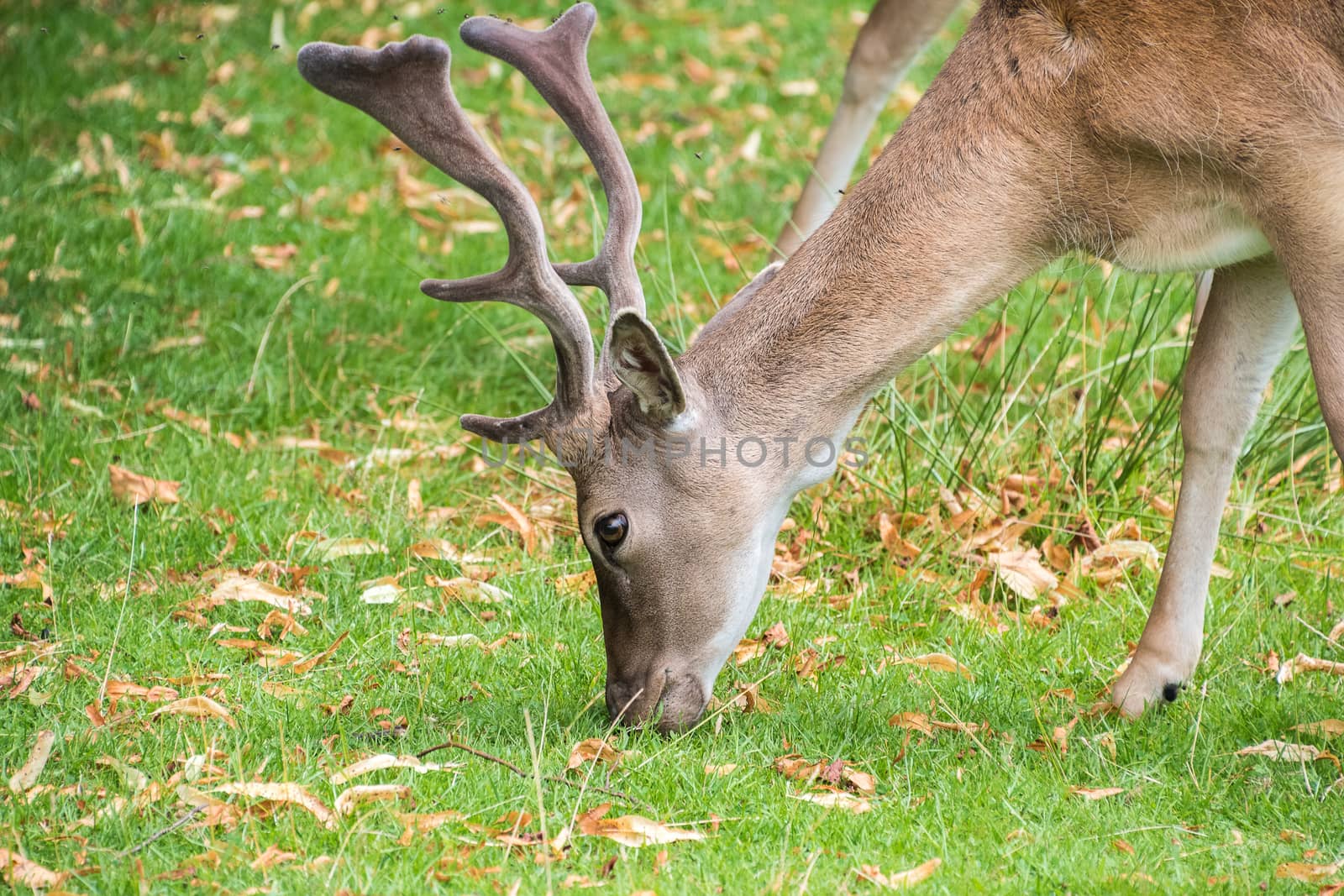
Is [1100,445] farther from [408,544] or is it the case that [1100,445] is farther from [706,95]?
[706,95]

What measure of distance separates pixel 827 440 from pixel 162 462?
301 centimetres

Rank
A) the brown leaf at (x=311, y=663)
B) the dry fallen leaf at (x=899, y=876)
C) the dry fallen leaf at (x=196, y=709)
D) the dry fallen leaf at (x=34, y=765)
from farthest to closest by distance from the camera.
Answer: the brown leaf at (x=311, y=663)
the dry fallen leaf at (x=196, y=709)
the dry fallen leaf at (x=34, y=765)
the dry fallen leaf at (x=899, y=876)

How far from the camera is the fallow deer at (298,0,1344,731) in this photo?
11.6 feet

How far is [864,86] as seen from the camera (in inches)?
269

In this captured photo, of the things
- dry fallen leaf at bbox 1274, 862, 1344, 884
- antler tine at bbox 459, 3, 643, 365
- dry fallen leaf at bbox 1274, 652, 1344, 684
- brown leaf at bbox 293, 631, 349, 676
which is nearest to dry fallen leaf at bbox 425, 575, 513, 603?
brown leaf at bbox 293, 631, 349, 676

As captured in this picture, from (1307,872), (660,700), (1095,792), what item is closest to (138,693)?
(660,700)

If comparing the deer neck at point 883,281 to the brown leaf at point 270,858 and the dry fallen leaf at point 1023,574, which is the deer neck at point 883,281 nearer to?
the dry fallen leaf at point 1023,574

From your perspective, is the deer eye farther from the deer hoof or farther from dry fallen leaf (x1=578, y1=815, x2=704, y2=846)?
the deer hoof

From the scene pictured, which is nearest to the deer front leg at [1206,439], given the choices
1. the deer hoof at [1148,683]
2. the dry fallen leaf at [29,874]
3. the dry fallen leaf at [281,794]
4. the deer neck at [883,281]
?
the deer hoof at [1148,683]

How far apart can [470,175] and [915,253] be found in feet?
3.92

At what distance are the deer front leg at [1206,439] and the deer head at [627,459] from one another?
3.73 feet

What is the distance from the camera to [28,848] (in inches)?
133

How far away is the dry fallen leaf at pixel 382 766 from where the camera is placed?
369 cm

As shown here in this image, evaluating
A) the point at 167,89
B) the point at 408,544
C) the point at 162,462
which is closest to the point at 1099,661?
the point at 408,544
